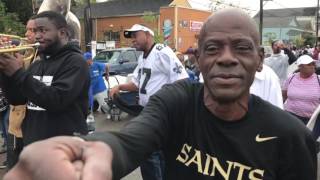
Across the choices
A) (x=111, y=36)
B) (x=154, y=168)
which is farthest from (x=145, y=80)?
(x=111, y=36)

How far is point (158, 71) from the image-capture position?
5.43m

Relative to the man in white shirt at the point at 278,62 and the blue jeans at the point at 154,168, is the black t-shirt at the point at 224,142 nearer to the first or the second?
the blue jeans at the point at 154,168

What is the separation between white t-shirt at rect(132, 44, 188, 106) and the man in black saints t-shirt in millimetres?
3590

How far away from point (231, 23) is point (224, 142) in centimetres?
40

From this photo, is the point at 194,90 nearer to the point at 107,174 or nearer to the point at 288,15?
the point at 107,174

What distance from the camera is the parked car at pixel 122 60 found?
54.6 ft

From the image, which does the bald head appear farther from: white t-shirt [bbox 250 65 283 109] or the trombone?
white t-shirt [bbox 250 65 283 109]

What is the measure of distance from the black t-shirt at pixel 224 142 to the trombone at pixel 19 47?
1773 mm

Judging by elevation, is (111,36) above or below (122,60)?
above

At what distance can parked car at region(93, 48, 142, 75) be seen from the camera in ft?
54.6

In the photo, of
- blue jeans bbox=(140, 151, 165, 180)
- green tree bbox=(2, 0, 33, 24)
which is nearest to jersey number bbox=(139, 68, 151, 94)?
blue jeans bbox=(140, 151, 165, 180)

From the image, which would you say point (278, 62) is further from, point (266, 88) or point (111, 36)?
point (111, 36)

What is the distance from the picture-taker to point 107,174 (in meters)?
0.92

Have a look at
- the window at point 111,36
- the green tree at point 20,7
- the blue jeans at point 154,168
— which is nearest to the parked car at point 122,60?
the green tree at point 20,7
